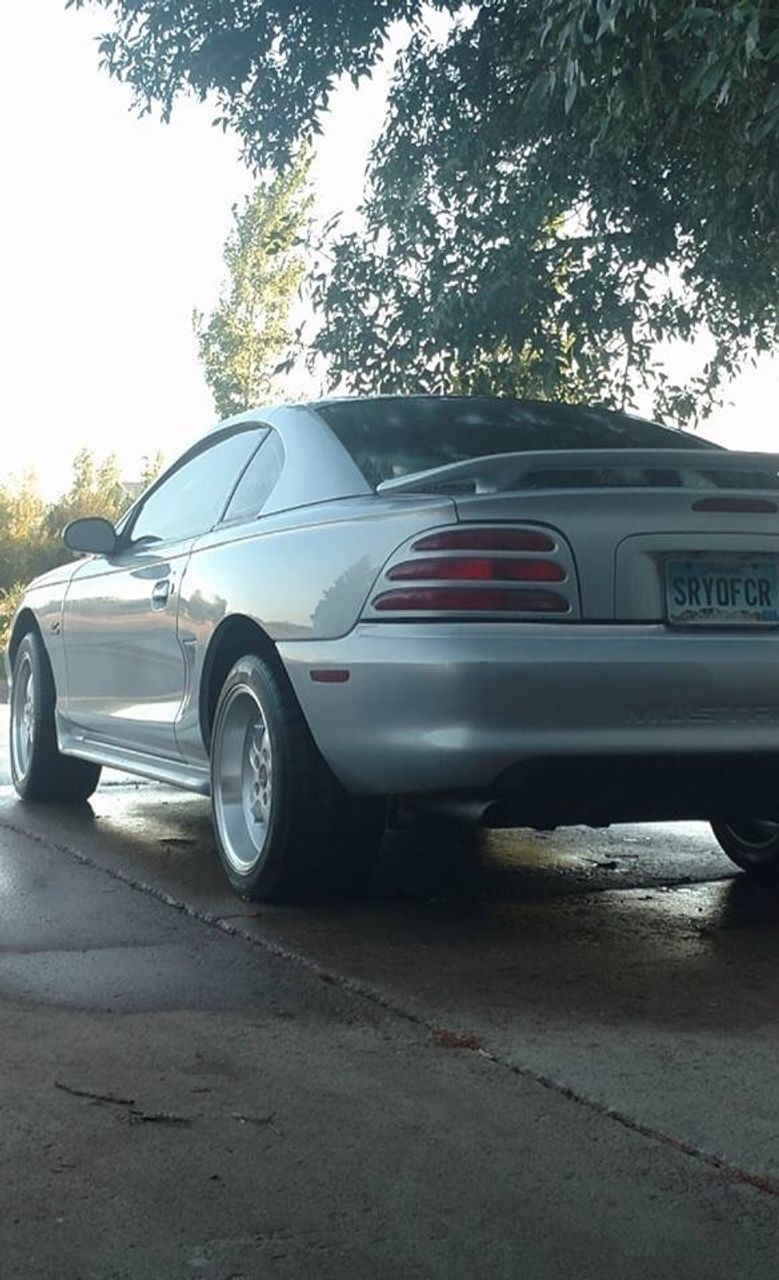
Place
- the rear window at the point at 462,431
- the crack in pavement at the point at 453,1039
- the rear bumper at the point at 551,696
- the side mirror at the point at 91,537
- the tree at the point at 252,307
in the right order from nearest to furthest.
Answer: the crack in pavement at the point at 453,1039
the rear bumper at the point at 551,696
the rear window at the point at 462,431
the side mirror at the point at 91,537
the tree at the point at 252,307

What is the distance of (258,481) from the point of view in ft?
19.6

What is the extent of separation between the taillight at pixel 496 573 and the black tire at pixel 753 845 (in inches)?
63.2

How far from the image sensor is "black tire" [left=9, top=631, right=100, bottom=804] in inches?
304

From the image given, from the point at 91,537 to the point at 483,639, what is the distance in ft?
9.15

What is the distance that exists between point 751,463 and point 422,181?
8.42m

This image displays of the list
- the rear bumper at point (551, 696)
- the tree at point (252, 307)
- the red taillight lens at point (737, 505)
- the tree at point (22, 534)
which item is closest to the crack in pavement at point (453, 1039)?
the rear bumper at point (551, 696)

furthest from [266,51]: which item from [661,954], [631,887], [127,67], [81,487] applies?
[81,487]

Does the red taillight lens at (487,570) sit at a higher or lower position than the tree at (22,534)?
lower

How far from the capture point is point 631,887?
19.0ft

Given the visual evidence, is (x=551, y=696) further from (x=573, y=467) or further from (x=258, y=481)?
(x=258, y=481)

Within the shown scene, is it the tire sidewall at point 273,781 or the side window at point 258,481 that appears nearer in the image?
the tire sidewall at point 273,781

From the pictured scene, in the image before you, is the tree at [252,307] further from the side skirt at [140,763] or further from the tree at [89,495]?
the side skirt at [140,763]

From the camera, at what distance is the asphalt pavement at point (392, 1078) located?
8.94 feet

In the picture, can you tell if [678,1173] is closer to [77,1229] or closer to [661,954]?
[77,1229]
